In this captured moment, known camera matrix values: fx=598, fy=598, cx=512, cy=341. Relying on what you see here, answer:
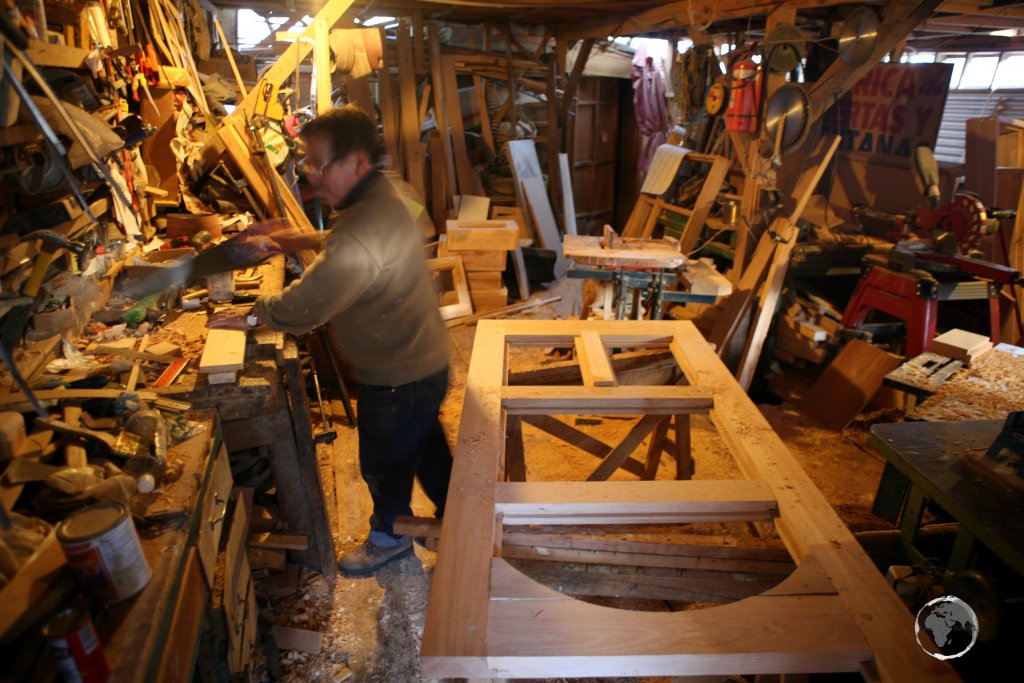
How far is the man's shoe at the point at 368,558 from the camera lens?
8.93ft

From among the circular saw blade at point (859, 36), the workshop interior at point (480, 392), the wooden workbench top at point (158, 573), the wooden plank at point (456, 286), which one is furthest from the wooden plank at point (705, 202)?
the wooden workbench top at point (158, 573)

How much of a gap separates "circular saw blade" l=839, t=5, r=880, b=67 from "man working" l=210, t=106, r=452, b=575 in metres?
3.31

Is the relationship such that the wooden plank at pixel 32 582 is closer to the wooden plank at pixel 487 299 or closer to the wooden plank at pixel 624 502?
the wooden plank at pixel 624 502

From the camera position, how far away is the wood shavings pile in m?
3.12

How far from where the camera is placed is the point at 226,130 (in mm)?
3842

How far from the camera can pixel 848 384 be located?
4.27 meters

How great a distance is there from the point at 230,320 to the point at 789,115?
381cm

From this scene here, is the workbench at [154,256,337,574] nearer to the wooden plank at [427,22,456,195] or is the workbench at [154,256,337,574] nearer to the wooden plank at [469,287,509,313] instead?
the wooden plank at [469,287,509,313]

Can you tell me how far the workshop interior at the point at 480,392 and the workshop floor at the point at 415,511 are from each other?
0.7 inches

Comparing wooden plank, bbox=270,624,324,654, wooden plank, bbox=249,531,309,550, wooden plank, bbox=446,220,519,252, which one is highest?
wooden plank, bbox=446,220,519,252

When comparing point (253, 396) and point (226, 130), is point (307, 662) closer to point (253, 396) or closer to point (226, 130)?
point (253, 396)

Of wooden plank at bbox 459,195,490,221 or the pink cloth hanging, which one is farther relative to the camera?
the pink cloth hanging

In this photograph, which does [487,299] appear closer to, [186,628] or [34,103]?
[34,103]

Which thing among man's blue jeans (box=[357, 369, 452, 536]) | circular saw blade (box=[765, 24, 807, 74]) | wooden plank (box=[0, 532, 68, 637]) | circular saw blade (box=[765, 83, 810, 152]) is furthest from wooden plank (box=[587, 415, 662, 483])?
circular saw blade (box=[765, 24, 807, 74])
